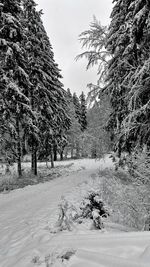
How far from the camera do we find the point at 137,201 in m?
5.27

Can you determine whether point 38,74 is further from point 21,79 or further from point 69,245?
point 69,245

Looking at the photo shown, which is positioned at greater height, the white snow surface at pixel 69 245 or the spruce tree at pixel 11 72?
the spruce tree at pixel 11 72

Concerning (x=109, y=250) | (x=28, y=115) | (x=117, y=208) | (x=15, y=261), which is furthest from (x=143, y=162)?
(x=28, y=115)

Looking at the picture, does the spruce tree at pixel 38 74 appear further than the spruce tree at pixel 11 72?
Yes

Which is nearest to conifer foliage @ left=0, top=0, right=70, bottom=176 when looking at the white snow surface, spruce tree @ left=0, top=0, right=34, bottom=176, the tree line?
spruce tree @ left=0, top=0, right=34, bottom=176

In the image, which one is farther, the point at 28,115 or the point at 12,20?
the point at 28,115

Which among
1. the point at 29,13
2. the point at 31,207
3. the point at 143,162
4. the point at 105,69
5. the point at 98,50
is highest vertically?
the point at 29,13

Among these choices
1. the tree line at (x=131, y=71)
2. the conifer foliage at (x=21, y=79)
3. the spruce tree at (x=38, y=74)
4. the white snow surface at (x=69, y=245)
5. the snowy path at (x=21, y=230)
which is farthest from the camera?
the spruce tree at (x=38, y=74)

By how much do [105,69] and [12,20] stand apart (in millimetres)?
5609

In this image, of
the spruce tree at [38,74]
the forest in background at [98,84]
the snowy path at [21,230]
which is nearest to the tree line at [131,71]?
the forest in background at [98,84]

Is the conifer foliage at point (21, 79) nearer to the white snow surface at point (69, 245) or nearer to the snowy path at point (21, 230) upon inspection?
the snowy path at point (21, 230)

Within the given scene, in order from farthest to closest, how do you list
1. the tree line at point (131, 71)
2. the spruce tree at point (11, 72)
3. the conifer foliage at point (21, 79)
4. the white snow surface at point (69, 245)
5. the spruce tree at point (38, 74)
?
the spruce tree at point (38, 74) → the conifer foliage at point (21, 79) → the spruce tree at point (11, 72) → the tree line at point (131, 71) → the white snow surface at point (69, 245)

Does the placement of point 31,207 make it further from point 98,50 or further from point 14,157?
point 98,50

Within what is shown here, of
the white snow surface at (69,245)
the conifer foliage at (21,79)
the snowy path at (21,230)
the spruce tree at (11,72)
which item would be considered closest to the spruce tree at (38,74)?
the conifer foliage at (21,79)
